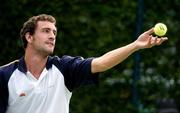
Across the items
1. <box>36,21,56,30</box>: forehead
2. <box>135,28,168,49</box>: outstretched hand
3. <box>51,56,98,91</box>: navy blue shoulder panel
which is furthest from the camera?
<box>36,21,56,30</box>: forehead

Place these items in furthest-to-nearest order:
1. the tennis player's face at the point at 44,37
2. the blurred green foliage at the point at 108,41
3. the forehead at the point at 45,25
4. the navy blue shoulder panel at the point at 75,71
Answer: the blurred green foliage at the point at 108,41, the forehead at the point at 45,25, the tennis player's face at the point at 44,37, the navy blue shoulder panel at the point at 75,71

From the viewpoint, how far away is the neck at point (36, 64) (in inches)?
259

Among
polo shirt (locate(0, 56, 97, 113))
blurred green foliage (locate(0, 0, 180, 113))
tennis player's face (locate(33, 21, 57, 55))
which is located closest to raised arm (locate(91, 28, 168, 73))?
polo shirt (locate(0, 56, 97, 113))

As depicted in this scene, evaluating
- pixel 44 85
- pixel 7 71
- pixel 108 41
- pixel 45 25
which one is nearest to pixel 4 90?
pixel 7 71

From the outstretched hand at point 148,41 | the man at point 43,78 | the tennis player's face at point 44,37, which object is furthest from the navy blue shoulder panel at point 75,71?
the outstretched hand at point 148,41

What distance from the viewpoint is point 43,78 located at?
656cm

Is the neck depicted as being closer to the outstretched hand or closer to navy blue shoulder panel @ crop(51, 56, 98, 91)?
navy blue shoulder panel @ crop(51, 56, 98, 91)

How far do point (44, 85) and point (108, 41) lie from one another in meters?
4.80

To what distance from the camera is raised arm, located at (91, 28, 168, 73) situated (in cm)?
599

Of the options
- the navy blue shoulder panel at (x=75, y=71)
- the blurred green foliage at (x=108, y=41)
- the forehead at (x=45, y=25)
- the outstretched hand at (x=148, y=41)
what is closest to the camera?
the outstretched hand at (x=148, y=41)

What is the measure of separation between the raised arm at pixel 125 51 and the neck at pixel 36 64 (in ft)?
1.59

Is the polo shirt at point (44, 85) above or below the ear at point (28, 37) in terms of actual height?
below

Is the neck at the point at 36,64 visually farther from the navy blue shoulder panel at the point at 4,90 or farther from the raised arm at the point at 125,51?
the raised arm at the point at 125,51

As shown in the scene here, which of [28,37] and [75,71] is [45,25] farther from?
[75,71]
